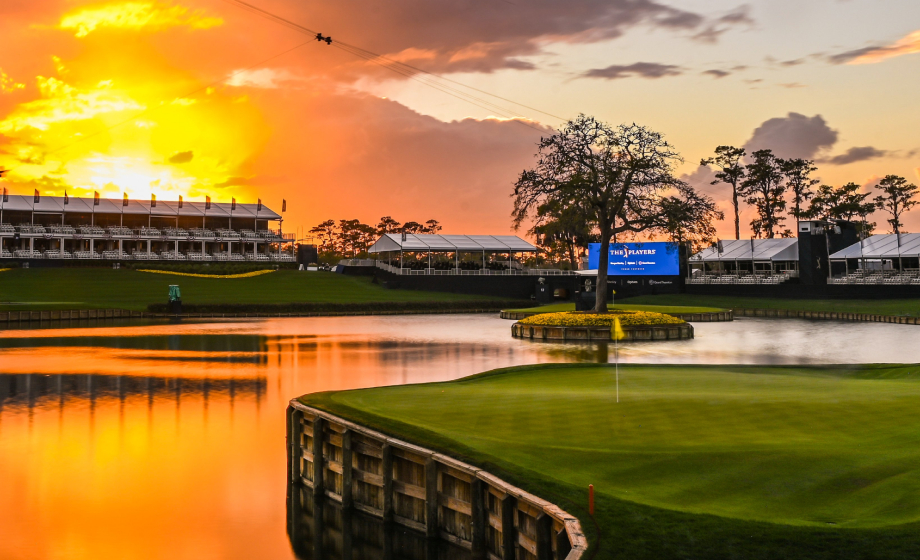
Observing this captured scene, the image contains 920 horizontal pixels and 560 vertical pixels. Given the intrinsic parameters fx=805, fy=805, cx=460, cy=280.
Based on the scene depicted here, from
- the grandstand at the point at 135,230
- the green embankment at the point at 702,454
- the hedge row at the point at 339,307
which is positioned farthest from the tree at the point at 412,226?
the green embankment at the point at 702,454

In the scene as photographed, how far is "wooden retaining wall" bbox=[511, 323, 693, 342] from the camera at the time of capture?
4534 cm

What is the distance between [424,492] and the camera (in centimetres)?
1245

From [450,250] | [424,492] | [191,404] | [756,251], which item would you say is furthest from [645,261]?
[424,492]

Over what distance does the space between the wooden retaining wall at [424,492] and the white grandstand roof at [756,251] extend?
85.9 metres

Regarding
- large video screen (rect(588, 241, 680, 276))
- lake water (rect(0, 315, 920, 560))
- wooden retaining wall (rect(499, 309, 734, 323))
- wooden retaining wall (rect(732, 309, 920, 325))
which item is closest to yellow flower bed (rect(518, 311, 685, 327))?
lake water (rect(0, 315, 920, 560))

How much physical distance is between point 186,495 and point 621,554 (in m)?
9.73

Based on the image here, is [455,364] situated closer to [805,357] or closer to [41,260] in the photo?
[805,357]

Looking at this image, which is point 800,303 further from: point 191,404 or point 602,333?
point 191,404

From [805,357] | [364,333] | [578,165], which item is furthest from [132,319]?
[805,357]

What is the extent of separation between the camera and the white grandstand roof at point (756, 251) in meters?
97.1

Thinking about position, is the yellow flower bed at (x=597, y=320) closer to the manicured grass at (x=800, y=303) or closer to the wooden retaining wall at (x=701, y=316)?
the wooden retaining wall at (x=701, y=316)

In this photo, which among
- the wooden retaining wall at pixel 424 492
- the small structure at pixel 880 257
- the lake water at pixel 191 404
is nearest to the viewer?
the wooden retaining wall at pixel 424 492

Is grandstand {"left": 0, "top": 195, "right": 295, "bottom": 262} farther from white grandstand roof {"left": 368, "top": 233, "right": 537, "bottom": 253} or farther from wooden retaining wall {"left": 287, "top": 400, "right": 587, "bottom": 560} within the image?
wooden retaining wall {"left": 287, "top": 400, "right": 587, "bottom": 560}

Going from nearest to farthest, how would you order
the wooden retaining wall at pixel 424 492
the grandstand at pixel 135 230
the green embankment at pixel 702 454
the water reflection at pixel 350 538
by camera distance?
the green embankment at pixel 702 454 → the wooden retaining wall at pixel 424 492 → the water reflection at pixel 350 538 → the grandstand at pixel 135 230
